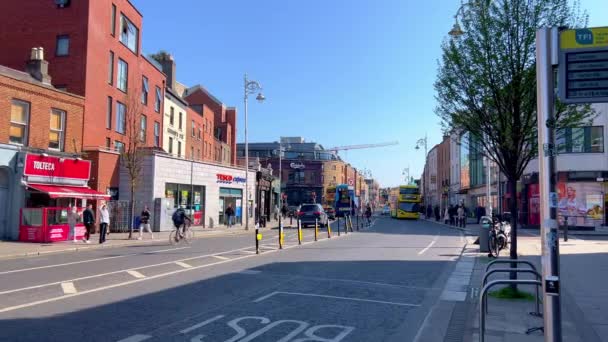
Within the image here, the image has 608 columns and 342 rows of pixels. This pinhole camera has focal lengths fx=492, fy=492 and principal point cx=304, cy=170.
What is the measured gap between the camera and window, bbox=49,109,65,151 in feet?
80.4

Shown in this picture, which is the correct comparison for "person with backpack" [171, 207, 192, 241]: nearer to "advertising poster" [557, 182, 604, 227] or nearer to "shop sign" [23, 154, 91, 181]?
"shop sign" [23, 154, 91, 181]

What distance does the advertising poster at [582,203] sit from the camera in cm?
3459

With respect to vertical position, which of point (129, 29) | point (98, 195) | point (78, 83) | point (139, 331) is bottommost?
point (139, 331)

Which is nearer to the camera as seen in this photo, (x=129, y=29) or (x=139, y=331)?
(x=139, y=331)

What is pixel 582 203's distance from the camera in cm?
3512

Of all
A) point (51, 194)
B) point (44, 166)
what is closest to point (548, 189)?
point (51, 194)

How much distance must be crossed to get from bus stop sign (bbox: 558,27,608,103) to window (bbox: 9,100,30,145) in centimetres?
2333

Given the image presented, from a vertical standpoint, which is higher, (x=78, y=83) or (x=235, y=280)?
(x=78, y=83)

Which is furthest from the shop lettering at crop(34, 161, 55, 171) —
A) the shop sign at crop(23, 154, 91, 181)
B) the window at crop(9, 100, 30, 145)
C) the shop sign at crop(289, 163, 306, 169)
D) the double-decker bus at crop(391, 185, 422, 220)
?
the shop sign at crop(289, 163, 306, 169)

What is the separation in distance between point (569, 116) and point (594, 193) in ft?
99.9

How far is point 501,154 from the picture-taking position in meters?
9.78

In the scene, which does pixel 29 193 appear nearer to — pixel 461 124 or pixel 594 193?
pixel 461 124

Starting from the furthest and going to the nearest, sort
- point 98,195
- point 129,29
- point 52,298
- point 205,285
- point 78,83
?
point 129,29
point 78,83
point 98,195
point 205,285
point 52,298

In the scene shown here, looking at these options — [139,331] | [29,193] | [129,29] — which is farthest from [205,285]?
[129,29]
